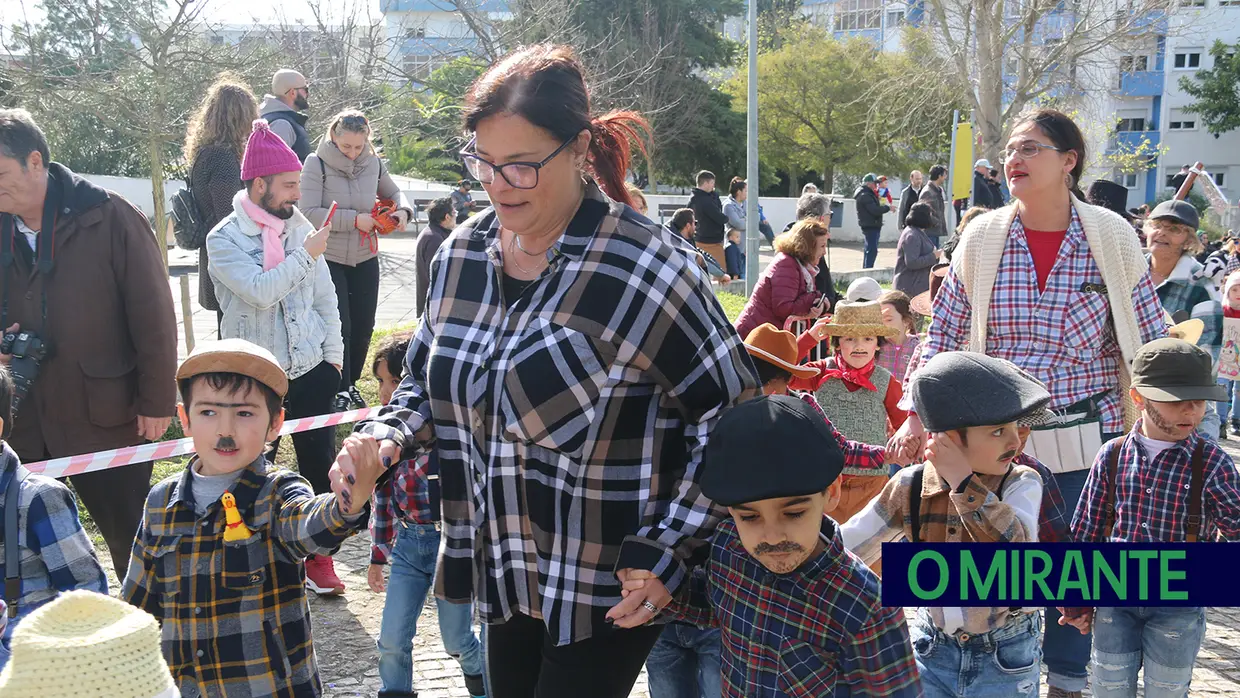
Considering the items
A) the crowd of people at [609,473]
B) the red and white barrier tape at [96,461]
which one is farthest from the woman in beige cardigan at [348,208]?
the crowd of people at [609,473]

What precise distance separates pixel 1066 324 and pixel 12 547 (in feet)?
10.7

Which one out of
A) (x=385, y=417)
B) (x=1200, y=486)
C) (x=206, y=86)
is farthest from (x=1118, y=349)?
(x=206, y=86)

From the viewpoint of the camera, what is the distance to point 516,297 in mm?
2727

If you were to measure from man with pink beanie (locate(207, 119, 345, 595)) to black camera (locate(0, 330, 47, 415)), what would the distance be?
3.55 feet

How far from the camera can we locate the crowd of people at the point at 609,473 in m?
2.55

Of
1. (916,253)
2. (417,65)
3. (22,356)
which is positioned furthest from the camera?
(417,65)

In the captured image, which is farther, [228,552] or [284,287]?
[284,287]

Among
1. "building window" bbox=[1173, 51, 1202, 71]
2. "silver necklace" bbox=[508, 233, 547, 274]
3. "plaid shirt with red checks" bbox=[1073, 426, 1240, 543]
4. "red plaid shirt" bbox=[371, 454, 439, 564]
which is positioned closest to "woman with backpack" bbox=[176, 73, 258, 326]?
"red plaid shirt" bbox=[371, 454, 439, 564]

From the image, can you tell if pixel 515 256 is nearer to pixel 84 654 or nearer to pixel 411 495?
pixel 84 654

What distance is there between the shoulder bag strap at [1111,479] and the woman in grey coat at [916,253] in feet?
23.2

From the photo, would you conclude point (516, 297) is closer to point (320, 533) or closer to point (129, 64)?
point (320, 533)

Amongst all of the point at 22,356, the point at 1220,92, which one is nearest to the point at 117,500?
the point at 22,356

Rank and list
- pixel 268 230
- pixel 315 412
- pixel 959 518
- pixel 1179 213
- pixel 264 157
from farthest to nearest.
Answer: pixel 1179 213 → pixel 315 412 → pixel 268 230 → pixel 264 157 → pixel 959 518

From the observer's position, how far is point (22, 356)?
4328mm
